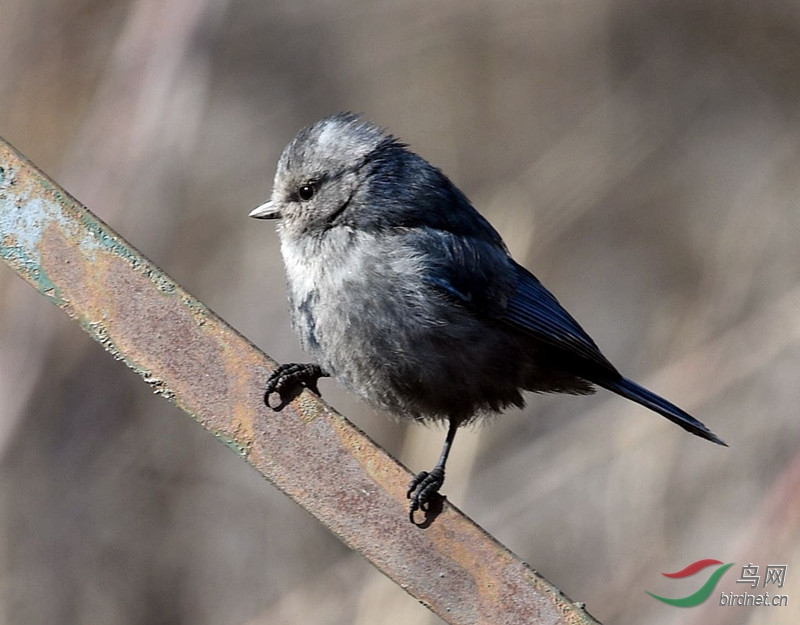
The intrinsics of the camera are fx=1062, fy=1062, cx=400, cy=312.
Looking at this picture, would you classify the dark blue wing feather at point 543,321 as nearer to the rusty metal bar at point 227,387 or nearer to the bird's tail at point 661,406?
the bird's tail at point 661,406

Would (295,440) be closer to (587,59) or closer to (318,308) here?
(318,308)

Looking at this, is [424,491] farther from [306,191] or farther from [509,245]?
[509,245]

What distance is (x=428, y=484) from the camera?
2.38 m

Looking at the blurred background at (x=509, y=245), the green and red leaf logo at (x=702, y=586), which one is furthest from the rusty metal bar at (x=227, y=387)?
the green and red leaf logo at (x=702, y=586)

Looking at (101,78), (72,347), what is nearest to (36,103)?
(101,78)

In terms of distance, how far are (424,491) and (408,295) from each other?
2.57ft

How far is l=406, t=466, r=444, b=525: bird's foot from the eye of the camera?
1696 mm

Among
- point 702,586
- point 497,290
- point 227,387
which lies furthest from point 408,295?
point 702,586

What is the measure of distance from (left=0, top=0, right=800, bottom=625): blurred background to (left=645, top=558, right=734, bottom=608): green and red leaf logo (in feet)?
0.14

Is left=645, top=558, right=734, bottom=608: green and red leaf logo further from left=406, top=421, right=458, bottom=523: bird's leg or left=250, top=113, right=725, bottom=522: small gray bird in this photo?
left=406, top=421, right=458, bottom=523: bird's leg

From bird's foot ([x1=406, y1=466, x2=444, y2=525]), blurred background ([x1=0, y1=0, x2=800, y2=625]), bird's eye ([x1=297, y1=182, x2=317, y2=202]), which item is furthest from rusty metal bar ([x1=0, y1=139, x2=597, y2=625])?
bird's eye ([x1=297, y1=182, x2=317, y2=202])

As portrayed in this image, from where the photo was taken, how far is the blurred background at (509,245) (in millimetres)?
3344

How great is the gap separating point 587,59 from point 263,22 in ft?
5.28

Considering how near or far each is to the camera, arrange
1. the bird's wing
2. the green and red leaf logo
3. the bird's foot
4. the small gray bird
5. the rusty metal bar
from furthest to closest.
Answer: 1. the green and red leaf logo
2. the bird's wing
3. the small gray bird
4. the bird's foot
5. the rusty metal bar
